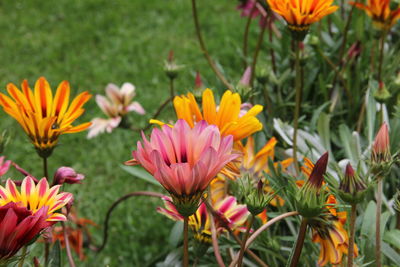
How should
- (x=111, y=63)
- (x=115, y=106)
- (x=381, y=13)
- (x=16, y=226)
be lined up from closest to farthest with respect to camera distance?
(x=16, y=226)
(x=381, y=13)
(x=115, y=106)
(x=111, y=63)

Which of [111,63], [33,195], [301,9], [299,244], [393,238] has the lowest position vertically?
[111,63]

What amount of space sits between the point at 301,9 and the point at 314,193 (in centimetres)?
44

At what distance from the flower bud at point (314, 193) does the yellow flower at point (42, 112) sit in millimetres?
436

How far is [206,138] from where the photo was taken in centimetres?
73

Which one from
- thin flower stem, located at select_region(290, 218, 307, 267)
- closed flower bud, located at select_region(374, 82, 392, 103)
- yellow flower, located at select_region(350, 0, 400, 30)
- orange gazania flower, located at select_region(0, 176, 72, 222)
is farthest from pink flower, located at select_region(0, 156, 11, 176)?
yellow flower, located at select_region(350, 0, 400, 30)

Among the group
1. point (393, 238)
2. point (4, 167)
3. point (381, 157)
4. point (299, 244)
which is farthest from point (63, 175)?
point (393, 238)

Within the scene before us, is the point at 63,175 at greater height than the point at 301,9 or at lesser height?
lesser

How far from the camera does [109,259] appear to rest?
1.81 metres

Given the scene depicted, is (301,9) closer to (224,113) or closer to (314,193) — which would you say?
(224,113)

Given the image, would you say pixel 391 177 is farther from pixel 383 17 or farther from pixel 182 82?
pixel 182 82

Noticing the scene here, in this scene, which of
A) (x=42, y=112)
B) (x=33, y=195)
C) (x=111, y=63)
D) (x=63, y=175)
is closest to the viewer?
(x=33, y=195)

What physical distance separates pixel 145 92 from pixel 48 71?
1.76 ft

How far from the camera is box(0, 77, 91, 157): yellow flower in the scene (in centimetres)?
98

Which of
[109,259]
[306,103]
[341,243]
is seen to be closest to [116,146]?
[109,259]
